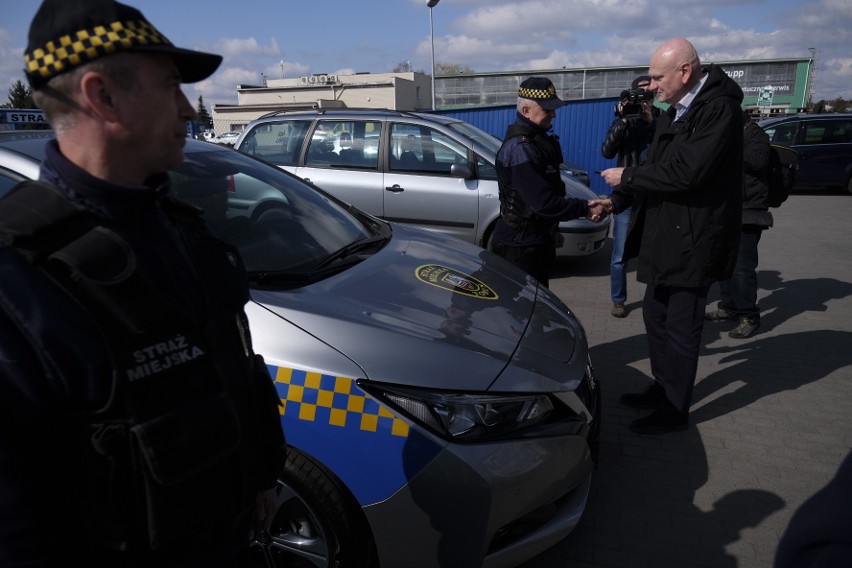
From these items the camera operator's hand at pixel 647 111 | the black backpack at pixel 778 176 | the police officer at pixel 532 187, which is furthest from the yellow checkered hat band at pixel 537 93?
the black backpack at pixel 778 176

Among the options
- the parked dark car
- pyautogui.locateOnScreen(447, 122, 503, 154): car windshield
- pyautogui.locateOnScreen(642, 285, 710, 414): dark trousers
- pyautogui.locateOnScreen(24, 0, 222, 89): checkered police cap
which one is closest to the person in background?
pyautogui.locateOnScreen(642, 285, 710, 414): dark trousers

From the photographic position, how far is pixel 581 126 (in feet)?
41.5

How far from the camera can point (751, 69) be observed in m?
50.8

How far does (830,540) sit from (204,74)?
1310 millimetres

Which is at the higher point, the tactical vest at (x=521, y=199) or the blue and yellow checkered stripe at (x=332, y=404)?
the tactical vest at (x=521, y=199)

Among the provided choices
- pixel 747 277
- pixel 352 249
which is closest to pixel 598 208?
pixel 352 249

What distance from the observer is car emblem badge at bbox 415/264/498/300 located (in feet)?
8.59

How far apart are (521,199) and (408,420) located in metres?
2.03

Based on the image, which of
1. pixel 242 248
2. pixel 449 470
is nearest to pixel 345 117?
pixel 242 248

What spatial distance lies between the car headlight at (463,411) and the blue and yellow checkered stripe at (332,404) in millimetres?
45

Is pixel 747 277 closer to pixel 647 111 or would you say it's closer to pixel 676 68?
pixel 647 111

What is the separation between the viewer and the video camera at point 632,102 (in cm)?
495

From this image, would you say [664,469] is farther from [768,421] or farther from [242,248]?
[242,248]

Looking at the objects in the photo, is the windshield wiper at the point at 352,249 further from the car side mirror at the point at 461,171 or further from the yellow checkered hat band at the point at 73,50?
the car side mirror at the point at 461,171
